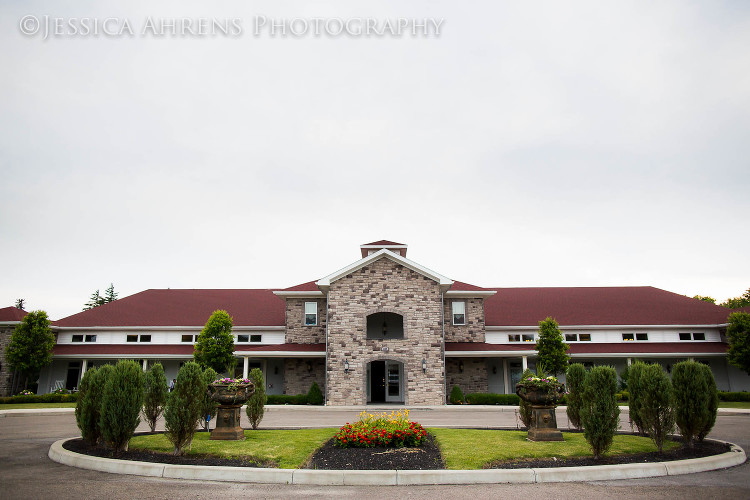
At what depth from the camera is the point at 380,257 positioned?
28.8 metres

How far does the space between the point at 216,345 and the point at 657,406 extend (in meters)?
23.3

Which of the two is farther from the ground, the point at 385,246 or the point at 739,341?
the point at 385,246

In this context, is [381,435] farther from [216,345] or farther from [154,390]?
[216,345]

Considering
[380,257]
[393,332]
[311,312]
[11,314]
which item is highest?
[380,257]

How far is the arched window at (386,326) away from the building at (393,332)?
6cm

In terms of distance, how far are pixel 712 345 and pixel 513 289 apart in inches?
530

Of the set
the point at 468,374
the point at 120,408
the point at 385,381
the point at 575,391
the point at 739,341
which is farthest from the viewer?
the point at 468,374

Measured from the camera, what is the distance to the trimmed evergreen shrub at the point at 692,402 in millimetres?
12148

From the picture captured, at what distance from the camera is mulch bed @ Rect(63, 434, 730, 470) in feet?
34.0

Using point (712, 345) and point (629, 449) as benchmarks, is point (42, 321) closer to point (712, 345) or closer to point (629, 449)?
point (629, 449)

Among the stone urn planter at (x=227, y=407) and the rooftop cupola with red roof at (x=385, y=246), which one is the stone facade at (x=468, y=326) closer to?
the rooftop cupola with red roof at (x=385, y=246)

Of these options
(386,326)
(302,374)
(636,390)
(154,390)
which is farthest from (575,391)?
(302,374)

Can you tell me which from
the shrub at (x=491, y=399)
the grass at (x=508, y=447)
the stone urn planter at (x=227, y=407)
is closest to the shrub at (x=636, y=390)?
the grass at (x=508, y=447)

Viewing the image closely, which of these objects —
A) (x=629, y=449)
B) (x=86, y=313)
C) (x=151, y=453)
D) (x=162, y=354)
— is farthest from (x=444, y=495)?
(x=86, y=313)
